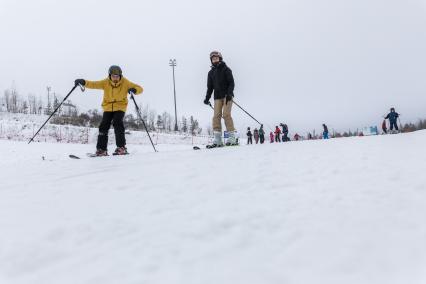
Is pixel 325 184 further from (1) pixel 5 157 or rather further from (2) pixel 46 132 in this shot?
(2) pixel 46 132

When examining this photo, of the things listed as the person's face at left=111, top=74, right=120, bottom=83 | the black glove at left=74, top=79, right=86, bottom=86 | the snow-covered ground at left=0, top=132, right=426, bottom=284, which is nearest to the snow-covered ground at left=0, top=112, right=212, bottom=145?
the black glove at left=74, top=79, right=86, bottom=86

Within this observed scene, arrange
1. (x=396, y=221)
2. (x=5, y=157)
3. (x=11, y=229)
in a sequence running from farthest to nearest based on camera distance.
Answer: (x=5, y=157) < (x=11, y=229) < (x=396, y=221)

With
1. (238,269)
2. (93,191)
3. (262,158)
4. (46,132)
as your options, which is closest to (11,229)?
(93,191)

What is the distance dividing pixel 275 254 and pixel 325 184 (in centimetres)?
132

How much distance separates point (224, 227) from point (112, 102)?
5.46 m

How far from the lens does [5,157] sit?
13016 mm

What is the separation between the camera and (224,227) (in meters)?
1.99

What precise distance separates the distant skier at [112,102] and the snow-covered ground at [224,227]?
3.48 m

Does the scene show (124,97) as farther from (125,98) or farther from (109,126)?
(109,126)

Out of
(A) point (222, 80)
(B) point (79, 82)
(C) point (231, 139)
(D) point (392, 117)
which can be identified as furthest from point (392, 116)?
(B) point (79, 82)

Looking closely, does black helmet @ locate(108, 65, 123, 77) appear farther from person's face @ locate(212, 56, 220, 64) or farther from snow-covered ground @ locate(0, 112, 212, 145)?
snow-covered ground @ locate(0, 112, 212, 145)

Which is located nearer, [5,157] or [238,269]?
[238,269]

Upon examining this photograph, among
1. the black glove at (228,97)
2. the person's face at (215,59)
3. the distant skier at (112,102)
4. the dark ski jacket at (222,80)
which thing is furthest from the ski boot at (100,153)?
the person's face at (215,59)

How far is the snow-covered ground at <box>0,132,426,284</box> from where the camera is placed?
1.51m
